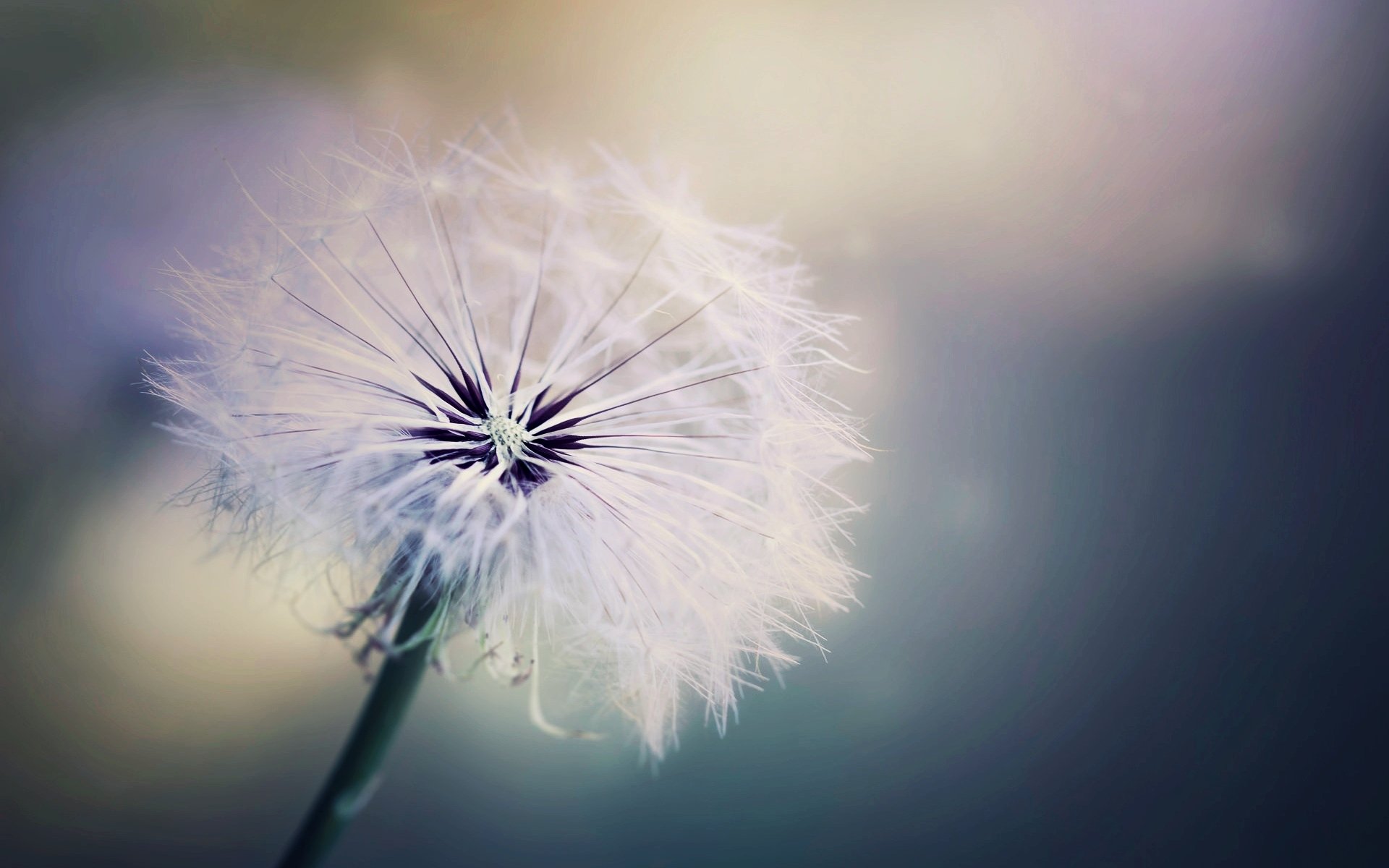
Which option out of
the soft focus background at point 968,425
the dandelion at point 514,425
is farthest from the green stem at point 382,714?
the soft focus background at point 968,425

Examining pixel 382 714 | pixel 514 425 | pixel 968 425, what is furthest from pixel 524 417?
pixel 968 425

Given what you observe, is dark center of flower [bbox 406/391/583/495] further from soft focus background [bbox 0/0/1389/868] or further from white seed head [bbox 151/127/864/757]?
soft focus background [bbox 0/0/1389/868]

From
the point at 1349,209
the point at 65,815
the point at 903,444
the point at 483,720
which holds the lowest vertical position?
the point at 65,815

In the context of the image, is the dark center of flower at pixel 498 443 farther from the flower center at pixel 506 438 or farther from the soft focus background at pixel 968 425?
the soft focus background at pixel 968 425

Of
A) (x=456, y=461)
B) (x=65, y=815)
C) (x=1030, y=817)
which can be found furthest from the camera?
(x=1030, y=817)

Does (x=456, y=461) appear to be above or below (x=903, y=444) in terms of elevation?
below

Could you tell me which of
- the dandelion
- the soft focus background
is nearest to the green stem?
the dandelion

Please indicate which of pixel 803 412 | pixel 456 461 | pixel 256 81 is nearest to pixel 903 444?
pixel 803 412

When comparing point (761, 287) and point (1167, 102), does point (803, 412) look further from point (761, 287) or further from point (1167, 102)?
point (1167, 102)
